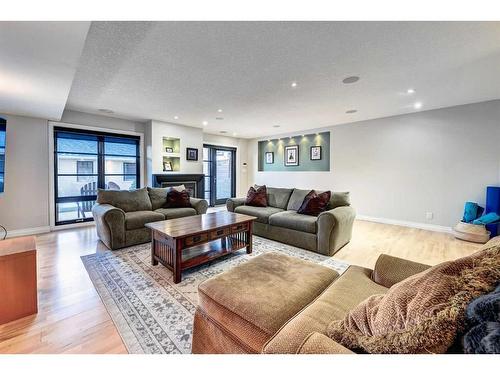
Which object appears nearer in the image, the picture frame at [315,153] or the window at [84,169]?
the window at [84,169]

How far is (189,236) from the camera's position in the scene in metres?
2.34

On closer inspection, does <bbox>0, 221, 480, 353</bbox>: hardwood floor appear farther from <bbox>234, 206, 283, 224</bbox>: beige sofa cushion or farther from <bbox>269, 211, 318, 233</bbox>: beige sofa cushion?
<bbox>234, 206, 283, 224</bbox>: beige sofa cushion

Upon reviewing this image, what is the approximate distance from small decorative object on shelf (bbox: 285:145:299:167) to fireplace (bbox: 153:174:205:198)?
272 centimetres

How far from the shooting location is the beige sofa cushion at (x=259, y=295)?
1026 millimetres

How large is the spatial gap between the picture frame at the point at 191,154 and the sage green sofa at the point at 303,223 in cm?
238

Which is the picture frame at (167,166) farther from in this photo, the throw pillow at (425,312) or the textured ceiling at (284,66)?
the throw pillow at (425,312)

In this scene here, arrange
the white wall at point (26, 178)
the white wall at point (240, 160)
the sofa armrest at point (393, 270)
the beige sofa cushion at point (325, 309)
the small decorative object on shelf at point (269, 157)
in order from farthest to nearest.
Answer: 1. the white wall at point (240, 160)
2. the small decorative object on shelf at point (269, 157)
3. the white wall at point (26, 178)
4. the sofa armrest at point (393, 270)
5. the beige sofa cushion at point (325, 309)

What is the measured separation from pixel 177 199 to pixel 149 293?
90.9 inches

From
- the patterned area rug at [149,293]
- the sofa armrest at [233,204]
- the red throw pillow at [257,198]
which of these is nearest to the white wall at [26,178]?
the patterned area rug at [149,293]

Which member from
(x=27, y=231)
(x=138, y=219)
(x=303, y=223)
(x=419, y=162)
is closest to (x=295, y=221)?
(x=303, y=223)

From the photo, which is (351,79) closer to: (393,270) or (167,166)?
(393,270)

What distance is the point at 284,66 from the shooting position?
8.54 feet
